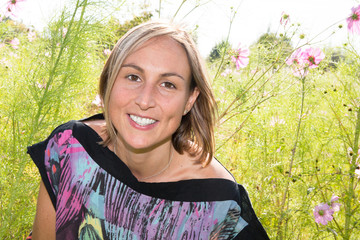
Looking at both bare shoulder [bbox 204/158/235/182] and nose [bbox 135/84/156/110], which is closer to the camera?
nose [bbox 135/84/156/110]

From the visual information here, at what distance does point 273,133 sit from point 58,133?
1.30 m

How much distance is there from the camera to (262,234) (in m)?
1.38

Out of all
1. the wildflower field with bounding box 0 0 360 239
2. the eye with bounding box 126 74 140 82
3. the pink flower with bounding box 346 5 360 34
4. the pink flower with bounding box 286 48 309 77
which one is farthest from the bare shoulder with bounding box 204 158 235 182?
the pink flower with bounding box 346 5 360 34

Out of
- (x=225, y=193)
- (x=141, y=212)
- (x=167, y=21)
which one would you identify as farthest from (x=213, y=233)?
(x=167, y=21)

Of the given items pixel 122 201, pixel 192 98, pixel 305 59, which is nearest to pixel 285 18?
pixel 305 59

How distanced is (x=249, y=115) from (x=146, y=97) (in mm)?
969

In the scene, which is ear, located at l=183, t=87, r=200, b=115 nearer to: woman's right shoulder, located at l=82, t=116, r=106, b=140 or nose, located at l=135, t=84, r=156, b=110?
nose, located at l=135, t=84, r=156, b=110

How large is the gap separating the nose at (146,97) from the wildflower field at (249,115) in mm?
539

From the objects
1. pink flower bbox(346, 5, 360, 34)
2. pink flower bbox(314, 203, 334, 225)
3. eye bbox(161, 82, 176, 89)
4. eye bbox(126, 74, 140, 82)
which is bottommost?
pink flower bbox(314, 203, 334, 225)

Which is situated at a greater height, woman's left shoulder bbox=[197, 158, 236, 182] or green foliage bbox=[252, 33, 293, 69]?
green foliage bbox=[252, 33, 293, 69]

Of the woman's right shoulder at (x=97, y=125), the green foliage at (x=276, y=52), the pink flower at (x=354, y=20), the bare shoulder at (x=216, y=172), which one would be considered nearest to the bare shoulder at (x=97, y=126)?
the woman's right shoulder at (x=97, y=125)

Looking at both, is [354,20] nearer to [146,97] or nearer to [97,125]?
[146,97]

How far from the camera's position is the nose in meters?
1.24

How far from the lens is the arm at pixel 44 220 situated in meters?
1.44
